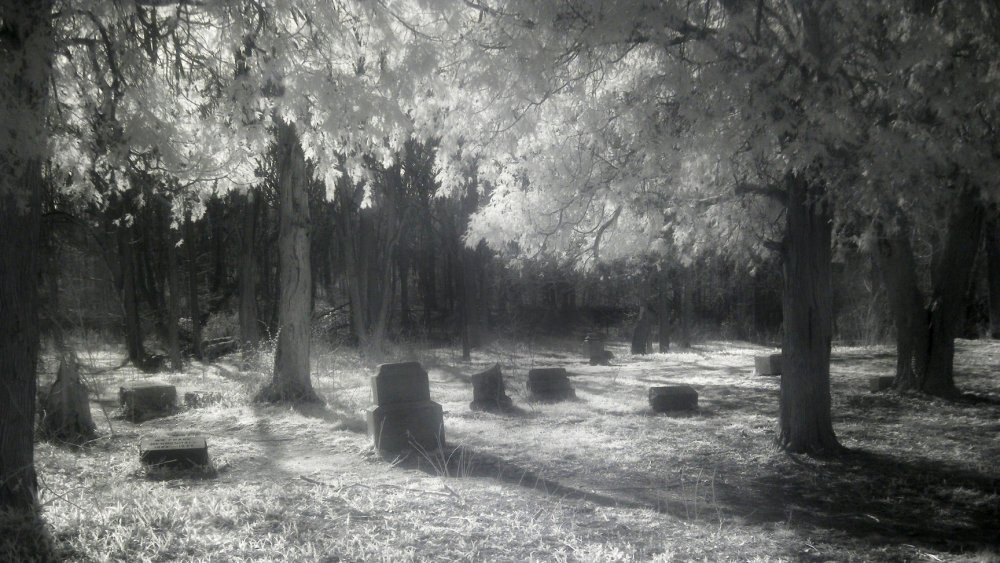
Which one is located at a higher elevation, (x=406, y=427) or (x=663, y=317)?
(x=663, y=317)

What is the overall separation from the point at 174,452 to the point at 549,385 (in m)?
7.20

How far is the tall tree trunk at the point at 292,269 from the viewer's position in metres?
13.4

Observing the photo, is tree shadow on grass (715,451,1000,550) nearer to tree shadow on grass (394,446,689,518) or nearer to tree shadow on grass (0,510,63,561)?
tree shadow on grass (394,446,689,518)

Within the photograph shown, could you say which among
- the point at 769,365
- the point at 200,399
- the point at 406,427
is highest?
the point at 769,365

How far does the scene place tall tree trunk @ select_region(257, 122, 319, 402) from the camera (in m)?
13.4

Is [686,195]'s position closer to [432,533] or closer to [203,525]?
[432,533]

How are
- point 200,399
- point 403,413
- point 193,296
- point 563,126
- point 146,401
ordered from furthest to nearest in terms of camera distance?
point 193,296, point 200,399, point 146,401, point 563,126, point 403,413

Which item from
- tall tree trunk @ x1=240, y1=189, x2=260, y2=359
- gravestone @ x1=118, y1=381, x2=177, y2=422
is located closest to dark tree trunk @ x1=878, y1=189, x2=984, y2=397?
gravestone @ x1=118, y1=381, x2=177, y2=422

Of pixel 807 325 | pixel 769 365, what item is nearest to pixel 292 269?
pixel 807 325

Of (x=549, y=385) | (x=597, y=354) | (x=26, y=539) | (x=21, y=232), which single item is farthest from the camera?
(x=597, y=354)

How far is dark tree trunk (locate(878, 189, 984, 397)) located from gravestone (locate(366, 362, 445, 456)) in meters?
7.94

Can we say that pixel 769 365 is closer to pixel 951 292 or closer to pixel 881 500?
pixel 951 292

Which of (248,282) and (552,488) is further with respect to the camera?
(248,282)

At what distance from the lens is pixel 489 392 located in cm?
1251
